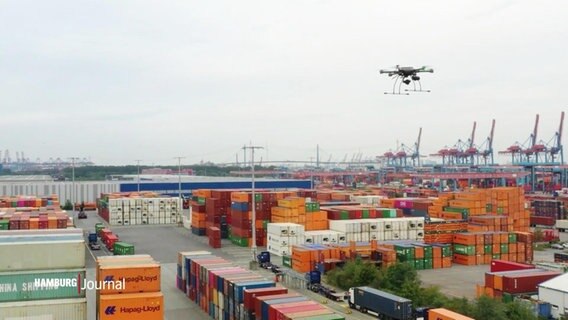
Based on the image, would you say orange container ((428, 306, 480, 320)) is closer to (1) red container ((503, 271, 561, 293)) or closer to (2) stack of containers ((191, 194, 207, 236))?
(1) red container ((503, 271, 561, 293))

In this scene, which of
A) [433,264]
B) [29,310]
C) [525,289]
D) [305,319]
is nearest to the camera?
[305,319]

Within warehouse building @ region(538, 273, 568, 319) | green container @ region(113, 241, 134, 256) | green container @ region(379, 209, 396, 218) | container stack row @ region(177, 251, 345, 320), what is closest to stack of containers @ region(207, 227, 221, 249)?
green container @ region(113, 241, 134, 256)

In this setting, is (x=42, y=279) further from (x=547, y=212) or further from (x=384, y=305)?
(x=547, y=212)

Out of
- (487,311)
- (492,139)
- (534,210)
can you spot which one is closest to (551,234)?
(534,210)

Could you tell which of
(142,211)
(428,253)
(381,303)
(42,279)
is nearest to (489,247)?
(428,253)

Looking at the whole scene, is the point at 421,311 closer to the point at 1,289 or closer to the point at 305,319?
the point at 305,319

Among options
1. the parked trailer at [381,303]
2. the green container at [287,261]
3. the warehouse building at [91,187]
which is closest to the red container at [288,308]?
the parked trailer at [381,303]
